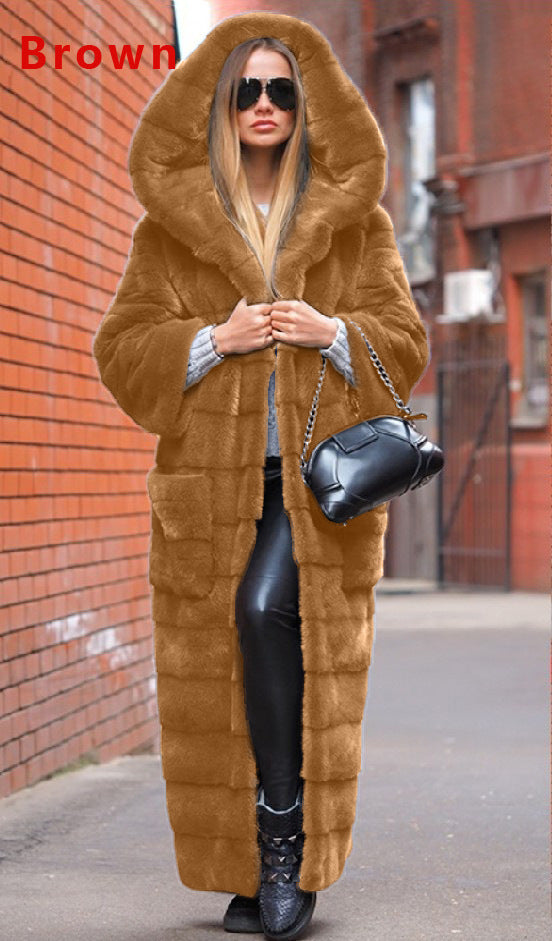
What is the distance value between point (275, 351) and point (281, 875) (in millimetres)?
1330

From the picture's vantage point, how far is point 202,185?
171 inches

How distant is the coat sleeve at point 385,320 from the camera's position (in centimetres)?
439

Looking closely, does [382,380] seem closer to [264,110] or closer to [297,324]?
[297,324]

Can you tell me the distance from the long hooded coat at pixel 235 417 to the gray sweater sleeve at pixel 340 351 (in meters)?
0.02

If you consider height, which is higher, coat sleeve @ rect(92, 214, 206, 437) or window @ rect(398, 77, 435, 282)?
window @ rect(398, 77, 435, 282)

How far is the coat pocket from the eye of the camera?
4.30 meters

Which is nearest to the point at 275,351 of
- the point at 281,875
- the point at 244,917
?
the point at 281,875

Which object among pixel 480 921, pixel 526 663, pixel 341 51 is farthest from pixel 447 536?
pixel 480 921

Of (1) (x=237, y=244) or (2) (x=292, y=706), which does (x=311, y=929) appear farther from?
(1) (x=237, y=244)

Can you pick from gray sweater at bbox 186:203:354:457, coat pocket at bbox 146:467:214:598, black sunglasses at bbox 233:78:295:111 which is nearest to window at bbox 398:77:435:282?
black sunglasses at bbox 233:78:295:111

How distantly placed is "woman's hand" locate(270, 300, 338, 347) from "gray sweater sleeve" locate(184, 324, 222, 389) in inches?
6.4

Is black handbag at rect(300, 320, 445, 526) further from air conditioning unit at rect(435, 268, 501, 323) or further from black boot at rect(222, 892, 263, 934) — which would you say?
air conditioning unit at rect(435, 268, 501, 323)

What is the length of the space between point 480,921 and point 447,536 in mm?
18508

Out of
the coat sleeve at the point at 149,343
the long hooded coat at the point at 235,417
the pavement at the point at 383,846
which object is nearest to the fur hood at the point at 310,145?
the long hooded coat at the point at 235,417
